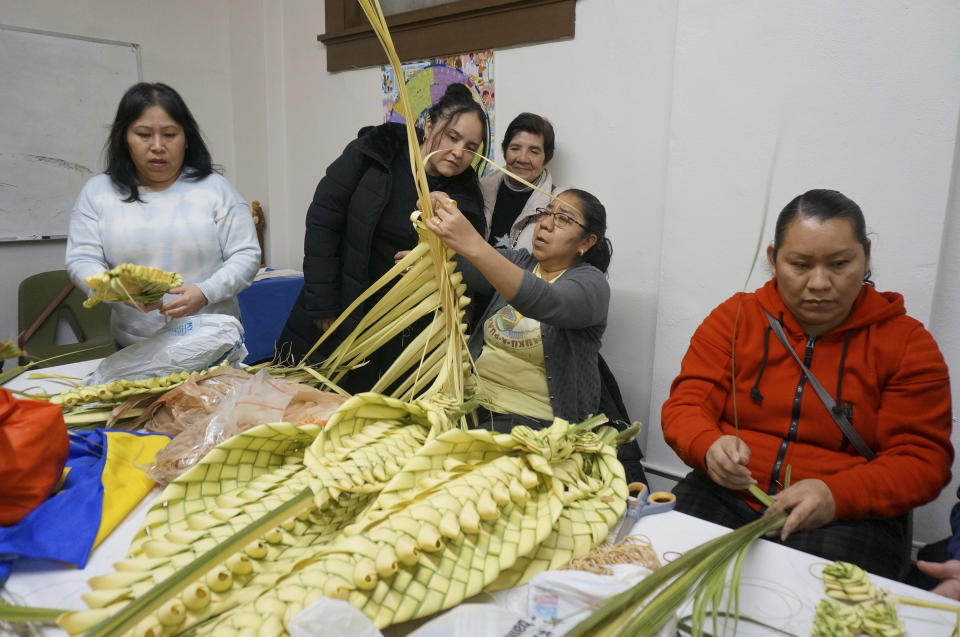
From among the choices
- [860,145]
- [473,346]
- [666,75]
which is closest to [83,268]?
[473,346]

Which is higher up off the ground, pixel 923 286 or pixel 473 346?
pixel 923 286

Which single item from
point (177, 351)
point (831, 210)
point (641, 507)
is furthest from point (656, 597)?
point (177, 351)

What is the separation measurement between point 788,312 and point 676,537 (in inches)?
26.9

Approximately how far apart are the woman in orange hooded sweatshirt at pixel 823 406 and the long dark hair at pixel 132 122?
62.1 inches

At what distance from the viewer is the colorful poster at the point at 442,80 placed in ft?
9.90

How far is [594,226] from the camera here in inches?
73.4

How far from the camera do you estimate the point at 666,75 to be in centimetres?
240

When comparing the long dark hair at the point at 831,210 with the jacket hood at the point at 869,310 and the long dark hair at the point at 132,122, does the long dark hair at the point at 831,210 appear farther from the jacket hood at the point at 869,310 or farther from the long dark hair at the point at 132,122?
the long dark hair at the point at 132,122

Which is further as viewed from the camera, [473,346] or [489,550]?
[473,346]

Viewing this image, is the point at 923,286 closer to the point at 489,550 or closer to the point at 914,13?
the point at 914,13

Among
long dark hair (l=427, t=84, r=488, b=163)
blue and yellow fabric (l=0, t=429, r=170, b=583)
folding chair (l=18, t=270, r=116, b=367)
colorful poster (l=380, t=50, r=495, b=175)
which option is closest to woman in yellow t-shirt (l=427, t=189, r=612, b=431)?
long dark hair (l=427, t=84, r=488, b=163)

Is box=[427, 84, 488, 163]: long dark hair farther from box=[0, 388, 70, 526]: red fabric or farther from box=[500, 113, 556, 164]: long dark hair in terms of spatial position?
box=[0, 388, 70, 526]: red fabric

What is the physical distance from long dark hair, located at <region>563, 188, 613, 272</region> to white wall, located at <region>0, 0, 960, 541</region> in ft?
1.50

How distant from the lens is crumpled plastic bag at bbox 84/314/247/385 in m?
1.40
